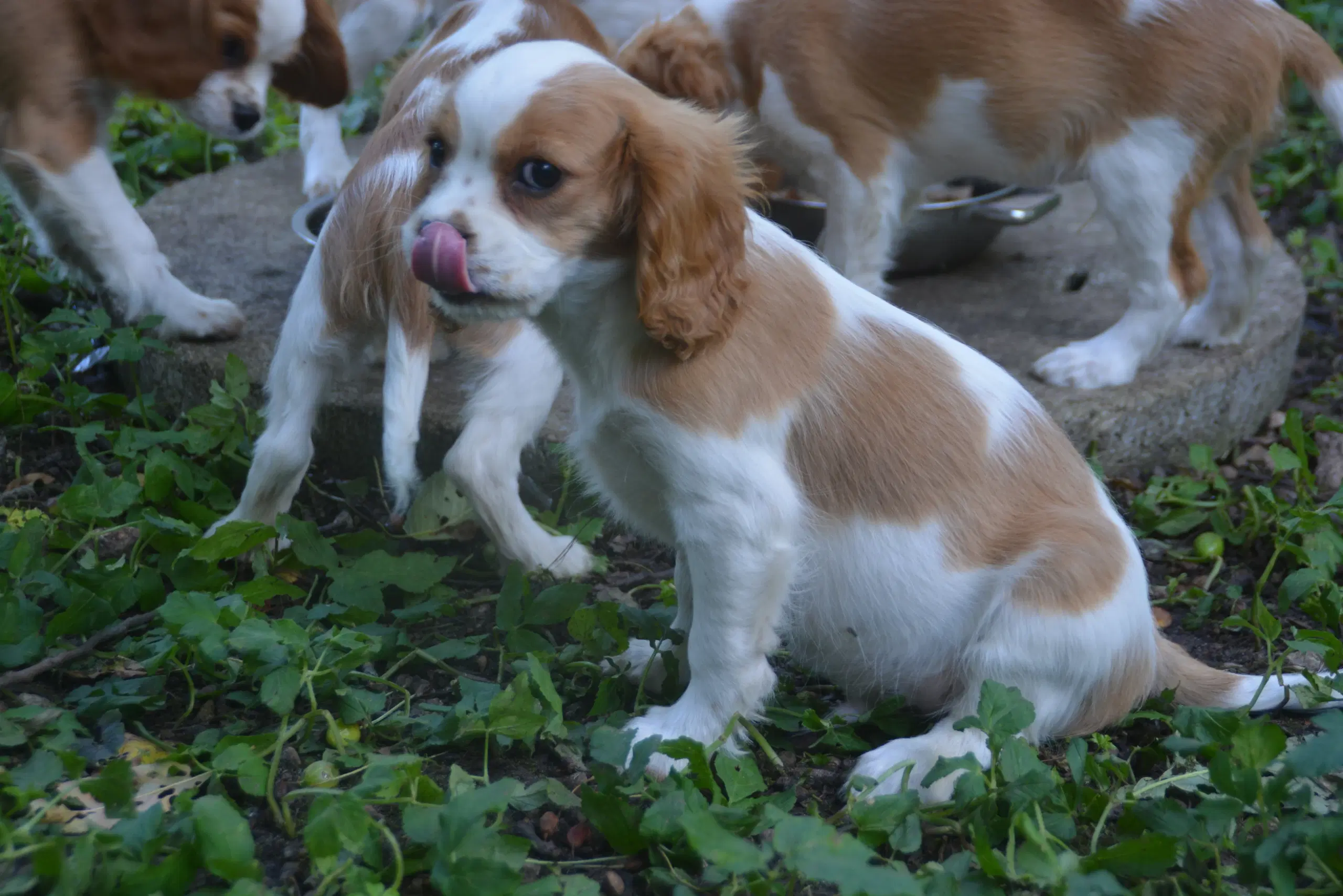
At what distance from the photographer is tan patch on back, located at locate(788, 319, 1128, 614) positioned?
2.48 metres

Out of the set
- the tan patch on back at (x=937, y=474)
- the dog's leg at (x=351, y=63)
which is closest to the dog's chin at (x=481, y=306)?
the tan patch on back at (x=937, y=474)

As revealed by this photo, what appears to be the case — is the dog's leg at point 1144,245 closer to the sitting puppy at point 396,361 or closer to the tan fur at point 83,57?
the sitting puppy at point 396,361

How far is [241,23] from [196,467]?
1.40 m

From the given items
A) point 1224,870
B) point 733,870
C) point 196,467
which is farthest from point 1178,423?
point 196,467

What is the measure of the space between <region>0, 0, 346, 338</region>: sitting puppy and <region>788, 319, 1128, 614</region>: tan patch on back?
2.27 m

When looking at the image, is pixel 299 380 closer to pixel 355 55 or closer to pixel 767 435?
pixel 767 435

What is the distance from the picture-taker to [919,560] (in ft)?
8.30

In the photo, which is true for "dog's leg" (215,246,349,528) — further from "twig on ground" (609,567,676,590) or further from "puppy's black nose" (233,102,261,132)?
"puppy's black nose" (233,102,261,132)

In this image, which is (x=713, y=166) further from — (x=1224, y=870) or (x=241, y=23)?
(x=241, y=23)

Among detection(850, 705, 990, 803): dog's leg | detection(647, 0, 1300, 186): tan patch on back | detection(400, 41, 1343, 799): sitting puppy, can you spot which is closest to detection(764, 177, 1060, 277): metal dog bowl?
detection(647, 0, 1300, 186): tan patch on back

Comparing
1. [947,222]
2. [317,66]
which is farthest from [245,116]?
[947,222]

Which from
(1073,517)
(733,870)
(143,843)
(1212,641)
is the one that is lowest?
(1212,641)

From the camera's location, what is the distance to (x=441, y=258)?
2.09 metres

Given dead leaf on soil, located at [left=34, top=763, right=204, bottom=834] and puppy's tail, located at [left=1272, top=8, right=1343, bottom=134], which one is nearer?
dead leaf on soil, located at [left=34, top=763, right=204, bottom=834]
